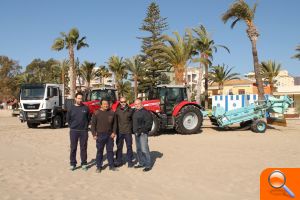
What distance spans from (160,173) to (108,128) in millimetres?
1457

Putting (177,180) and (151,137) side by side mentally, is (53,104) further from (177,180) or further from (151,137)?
(177,180)

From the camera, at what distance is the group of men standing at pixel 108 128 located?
752 cm

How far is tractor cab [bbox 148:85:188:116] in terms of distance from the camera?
562 inches

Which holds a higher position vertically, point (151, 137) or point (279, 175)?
point (279, 175)

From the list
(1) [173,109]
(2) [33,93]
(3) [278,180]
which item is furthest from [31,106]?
(3) [278,180]

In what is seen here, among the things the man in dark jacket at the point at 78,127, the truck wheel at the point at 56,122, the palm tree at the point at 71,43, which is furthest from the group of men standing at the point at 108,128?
the palm tree at the point at 71,43

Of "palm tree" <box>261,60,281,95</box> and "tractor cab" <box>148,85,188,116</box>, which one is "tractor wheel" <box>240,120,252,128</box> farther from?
"palm tree" <box>261,60,281,95</box>

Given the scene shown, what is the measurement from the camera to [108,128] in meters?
7.50

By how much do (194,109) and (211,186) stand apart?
8.37 metres

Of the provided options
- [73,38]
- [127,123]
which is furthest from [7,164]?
[73,38]

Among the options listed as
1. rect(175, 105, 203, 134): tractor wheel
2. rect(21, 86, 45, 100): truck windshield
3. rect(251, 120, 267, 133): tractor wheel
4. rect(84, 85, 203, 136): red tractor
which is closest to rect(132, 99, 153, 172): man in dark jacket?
rect(84, 85, 203, 136): red tractor

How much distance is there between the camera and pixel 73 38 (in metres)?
35.3

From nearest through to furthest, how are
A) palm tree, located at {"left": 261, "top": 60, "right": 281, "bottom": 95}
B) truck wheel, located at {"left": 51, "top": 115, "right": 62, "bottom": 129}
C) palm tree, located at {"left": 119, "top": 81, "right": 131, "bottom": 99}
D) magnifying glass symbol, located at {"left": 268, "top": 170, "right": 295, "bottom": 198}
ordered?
magnifying glass symbol, located at {"left": 268, "top": 170, "right": 295, "bottom": 198}, truck wheel, located at {"left": 51, "top": 115, "right": 62, "bottom": 129}, palm tree, located at {"left": 261, "top": 60, "right": 281, "bottom": 95}, palm tree, located at {"left": 119, "top": 81, "right": 131, "bottom": 99}

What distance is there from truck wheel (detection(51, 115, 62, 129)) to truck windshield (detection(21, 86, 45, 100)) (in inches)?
54.4
